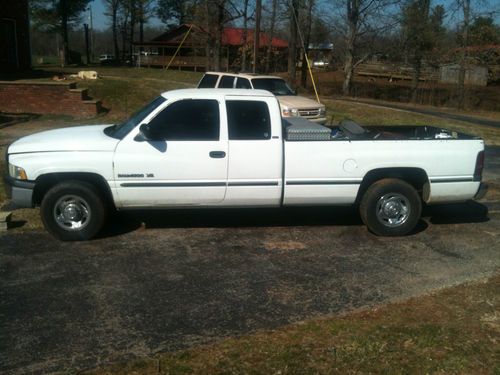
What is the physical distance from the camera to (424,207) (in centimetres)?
833

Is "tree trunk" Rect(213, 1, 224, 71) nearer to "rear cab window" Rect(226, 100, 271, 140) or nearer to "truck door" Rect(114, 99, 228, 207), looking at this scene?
"rear cab window" Rect(226, 100, 271, 140)

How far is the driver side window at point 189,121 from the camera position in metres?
6.27

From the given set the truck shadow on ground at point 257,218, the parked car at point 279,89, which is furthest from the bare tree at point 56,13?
the truck shadow on ground at point 257,218

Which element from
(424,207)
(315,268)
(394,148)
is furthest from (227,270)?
(424,207)

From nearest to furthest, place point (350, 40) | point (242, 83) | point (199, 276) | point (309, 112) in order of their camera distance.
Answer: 1. point (199, 276)
2. point (309, 112)
3. point (242, 83)
4. point (350, 40)

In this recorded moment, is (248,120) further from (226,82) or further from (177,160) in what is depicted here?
(226,82)

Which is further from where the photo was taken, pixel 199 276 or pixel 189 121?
pixel 189 121

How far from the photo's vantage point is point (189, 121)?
6.34m

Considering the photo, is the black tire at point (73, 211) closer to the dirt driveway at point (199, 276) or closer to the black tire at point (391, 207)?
the dirt driveway at point (199, 276)

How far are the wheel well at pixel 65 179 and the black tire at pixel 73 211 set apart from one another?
0.07 metres

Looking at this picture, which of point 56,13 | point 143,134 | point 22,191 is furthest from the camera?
point 56,13

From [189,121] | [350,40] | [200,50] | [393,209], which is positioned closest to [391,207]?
[393,209]

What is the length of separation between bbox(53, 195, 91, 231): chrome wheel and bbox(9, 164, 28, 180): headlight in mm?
454

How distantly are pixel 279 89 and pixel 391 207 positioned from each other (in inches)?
386
